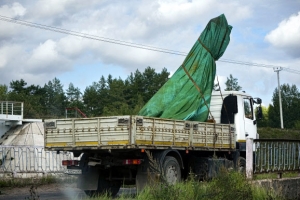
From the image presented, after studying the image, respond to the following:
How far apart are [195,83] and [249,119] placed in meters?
2.47

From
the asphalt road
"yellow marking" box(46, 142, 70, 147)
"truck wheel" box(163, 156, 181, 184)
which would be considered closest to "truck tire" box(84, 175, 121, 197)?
the asphalt road

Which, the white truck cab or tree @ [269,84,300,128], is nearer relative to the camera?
the white truck cab

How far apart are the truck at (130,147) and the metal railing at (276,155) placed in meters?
0.59

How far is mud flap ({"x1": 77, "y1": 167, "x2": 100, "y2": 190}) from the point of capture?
1370cm

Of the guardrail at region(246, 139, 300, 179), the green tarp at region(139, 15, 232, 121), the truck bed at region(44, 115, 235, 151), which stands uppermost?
A: the green tarp at region(139, 15, 232, 121)

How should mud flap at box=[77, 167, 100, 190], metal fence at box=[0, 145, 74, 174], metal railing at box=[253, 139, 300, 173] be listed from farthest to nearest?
1. metal fence at box=[0, 145, 74, 174]
2. mud flap at box=[77, 167, 100, 190]
3. metal railing at box=[253, 139, 300, 173]

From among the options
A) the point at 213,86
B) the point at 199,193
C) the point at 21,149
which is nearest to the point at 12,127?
the point at 21,149

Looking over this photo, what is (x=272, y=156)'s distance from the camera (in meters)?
13.8

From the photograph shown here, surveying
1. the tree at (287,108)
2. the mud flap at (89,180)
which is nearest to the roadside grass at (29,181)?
the mud flap at (89,180)

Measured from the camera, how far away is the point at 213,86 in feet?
59.0

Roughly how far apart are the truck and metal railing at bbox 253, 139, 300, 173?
587 mm

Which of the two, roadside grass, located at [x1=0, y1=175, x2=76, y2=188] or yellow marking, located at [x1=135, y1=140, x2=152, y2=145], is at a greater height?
yellow marking, located at [x1=135, y1=140, x2=152, y2=145]

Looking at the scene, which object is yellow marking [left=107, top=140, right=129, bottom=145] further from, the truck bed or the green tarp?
the green tarp

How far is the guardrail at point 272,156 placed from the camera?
42.2 ft
